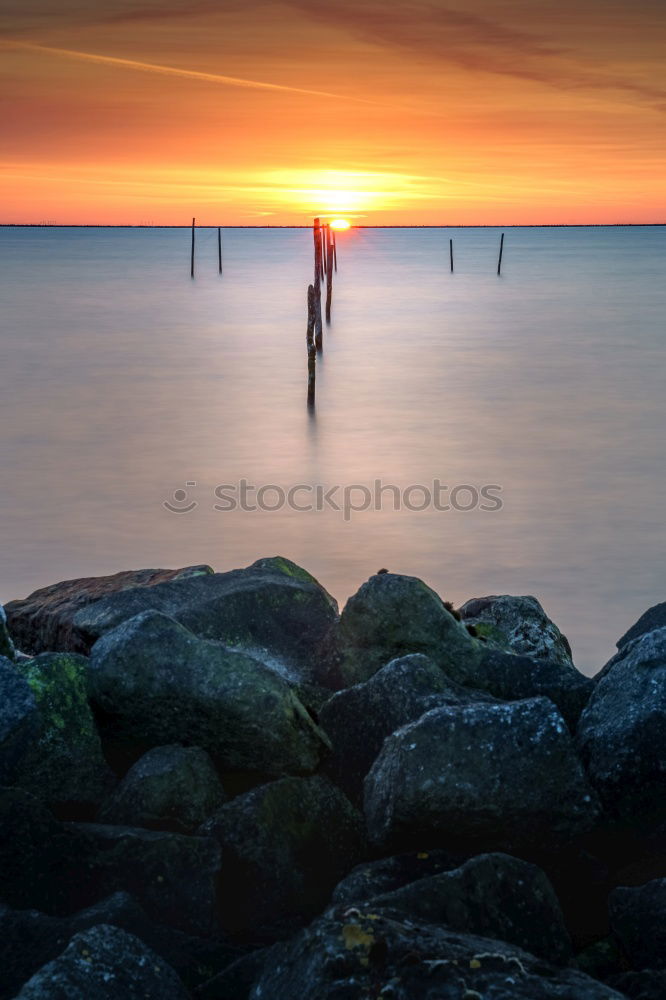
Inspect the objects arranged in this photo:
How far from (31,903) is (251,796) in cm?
86

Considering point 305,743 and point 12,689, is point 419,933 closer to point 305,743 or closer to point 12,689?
point 305,743

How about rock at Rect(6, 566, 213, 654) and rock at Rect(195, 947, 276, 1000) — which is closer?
rock at Rect(195, 947, 276, 1000)

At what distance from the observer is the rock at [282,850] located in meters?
3.98

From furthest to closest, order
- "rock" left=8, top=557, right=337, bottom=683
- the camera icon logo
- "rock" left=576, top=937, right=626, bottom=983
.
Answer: the camera icon logo, "rock" left=8, top=557, right=337, bottom=683, "rock" left=576, top=937, right=626, bottom=983

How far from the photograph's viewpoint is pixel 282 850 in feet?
13.3

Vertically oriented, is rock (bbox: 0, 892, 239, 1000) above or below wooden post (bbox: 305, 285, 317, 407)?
below

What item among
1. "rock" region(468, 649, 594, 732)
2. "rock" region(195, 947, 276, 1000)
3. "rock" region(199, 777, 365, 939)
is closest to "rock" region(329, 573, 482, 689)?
"rock" region(468, 649, 594, 732)

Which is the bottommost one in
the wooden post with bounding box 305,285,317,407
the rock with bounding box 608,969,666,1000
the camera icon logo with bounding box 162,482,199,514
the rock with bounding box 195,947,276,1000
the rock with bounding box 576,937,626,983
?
the camera icon logo with bounding box 162,482,199,514

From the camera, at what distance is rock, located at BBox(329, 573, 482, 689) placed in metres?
5.61

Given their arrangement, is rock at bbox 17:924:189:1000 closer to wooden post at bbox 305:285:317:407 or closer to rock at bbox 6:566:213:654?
rock at bbox 6:566:213:654

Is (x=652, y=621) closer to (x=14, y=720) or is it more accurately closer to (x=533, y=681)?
(x=533, y=681)

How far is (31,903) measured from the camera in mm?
3777

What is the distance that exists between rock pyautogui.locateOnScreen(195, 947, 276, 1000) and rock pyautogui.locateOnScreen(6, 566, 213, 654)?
3611mm

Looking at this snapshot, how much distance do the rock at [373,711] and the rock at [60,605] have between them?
8.36 ft
